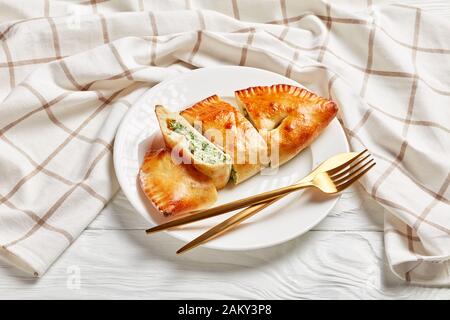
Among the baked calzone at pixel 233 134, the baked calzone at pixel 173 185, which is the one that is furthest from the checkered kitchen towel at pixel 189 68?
the baked calzone at pixel 233 134

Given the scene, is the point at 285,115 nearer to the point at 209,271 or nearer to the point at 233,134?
the point at 233,134

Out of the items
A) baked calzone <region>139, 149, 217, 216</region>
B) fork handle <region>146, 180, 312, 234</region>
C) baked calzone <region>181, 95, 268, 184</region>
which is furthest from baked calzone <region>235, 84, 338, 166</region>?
baked calzone <region>139, 149, 217, 216</region>

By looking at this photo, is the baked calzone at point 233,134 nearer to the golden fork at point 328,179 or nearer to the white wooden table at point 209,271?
the golden fork at point 328,179

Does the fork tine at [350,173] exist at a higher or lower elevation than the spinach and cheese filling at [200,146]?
lower

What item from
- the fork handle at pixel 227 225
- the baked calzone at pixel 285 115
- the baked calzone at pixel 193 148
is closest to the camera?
the fork handle at pixel 227 225

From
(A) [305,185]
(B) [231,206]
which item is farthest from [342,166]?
(B) [231,206]

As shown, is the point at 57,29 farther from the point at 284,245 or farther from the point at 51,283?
the point at 284,245

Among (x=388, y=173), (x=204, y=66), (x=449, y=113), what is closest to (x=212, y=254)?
(x=388, y=173)
